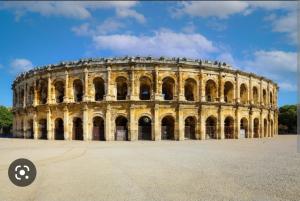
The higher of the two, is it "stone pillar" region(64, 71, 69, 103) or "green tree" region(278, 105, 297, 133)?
"stone pillar" region(64, 71, 69, 103)

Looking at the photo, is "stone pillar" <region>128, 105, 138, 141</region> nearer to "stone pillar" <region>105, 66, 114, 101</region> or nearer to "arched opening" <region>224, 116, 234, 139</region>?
"stone pillar" <region>105, 66, 114, 101</region>

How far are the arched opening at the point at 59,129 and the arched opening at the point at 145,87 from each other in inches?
366

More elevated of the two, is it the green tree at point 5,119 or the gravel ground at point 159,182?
the green tree at point 5,119

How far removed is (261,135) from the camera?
38188 mm

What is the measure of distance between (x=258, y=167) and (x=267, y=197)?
4.63 m

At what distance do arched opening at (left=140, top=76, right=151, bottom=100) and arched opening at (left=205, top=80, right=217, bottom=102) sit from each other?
6435 millimetres

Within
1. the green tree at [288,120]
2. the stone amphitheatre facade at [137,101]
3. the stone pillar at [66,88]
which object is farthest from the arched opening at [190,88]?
the green tree at [288,120]

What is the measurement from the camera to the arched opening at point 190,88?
32406mm

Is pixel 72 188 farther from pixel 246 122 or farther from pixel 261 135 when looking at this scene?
pixel 261 135

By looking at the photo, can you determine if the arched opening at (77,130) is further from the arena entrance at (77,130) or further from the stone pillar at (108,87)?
the stone pillar at (108,87)

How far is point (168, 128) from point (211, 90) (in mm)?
6789

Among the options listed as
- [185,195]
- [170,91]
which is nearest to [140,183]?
→ [185,195]

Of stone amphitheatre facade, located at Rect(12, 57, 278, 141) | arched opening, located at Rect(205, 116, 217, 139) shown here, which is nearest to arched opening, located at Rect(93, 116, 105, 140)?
stone amphitheatre facade, located at Rect(12, 57, 278, 141)

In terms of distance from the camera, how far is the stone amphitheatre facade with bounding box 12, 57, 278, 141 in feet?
100.0
